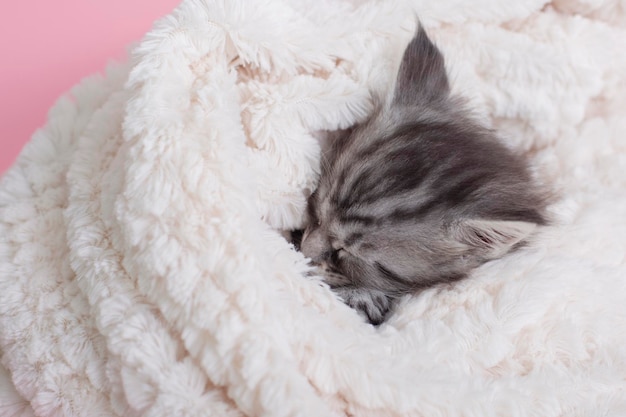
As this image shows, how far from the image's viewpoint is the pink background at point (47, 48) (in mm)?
2336

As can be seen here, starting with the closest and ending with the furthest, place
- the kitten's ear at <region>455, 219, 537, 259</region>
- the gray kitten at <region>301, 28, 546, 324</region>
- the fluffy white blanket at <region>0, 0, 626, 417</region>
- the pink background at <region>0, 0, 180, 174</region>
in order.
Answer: the fluffy white blanket at <region>0, 0, 626, 417</region> < the kitten's ear at <region>455, 219, 537, 259</region> < the gray kitten at <region>301, 28, 546, 324</region> < the pink background at <region>0, 0, 180, 174</region>

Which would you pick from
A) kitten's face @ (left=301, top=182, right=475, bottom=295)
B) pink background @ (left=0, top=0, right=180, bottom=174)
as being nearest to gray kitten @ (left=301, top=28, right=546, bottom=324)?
kitten's face @ (left=301, top=182, right=475, bottom=295)

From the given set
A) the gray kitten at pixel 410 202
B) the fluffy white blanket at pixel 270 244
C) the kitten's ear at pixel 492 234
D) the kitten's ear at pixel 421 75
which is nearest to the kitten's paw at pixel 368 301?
the gray kitten at pixel 410 202

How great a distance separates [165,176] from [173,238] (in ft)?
0.42

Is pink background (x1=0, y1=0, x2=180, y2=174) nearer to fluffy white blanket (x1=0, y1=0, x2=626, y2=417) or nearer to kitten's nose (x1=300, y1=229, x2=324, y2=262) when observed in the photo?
fluffy white blanket (x1=0, y1=0, x2=626, y2=417)

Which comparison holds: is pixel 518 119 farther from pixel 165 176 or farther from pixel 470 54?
pixel 165 176

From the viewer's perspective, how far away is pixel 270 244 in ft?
4.12

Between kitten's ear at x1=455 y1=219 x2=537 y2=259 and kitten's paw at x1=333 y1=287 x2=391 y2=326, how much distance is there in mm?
254

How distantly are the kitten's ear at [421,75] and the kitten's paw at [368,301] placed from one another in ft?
1.63

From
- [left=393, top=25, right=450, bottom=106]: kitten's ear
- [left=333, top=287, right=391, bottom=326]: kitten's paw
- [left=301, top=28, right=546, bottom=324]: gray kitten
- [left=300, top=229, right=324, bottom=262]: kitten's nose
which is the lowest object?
[left=333, top=287, right=391, bottom=326]: kitten's paw

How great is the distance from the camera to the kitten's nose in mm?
1469

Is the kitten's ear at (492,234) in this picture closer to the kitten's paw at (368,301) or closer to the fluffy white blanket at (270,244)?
the fluffy white blanket at (270,244)

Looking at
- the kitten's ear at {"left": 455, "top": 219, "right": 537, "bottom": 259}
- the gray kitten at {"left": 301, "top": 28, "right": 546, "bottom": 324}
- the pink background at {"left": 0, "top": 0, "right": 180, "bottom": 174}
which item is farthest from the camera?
the pink background at {"left": 0, "top": 0, "right": 180, "bottom": 174}

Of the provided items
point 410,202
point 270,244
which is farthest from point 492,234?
point 270,244
